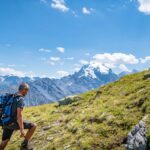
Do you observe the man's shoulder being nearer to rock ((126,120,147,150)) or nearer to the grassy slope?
the grassy slope

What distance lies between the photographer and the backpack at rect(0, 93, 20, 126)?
53.0ft

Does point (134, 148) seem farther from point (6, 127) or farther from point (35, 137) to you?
point (35, 137)

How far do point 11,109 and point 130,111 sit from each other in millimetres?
7528

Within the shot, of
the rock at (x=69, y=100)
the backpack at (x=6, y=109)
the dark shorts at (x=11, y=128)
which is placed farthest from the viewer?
the rock at (x=69, y=100)

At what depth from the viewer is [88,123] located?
20.2 meters

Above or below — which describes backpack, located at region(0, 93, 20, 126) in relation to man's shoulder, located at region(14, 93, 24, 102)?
below

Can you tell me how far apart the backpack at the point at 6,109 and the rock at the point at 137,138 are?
20.0 ft

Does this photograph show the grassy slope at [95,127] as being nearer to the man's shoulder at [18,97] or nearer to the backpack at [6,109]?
the backpack at [6,109]

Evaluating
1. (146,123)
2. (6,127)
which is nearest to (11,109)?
(6,127)

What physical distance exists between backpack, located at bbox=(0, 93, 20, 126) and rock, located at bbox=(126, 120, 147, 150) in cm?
610

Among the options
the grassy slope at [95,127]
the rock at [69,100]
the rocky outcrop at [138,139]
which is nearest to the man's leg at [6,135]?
the grassy slope at [95,127]

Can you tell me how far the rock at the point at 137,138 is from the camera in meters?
15.1

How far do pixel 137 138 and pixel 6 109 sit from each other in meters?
6.69

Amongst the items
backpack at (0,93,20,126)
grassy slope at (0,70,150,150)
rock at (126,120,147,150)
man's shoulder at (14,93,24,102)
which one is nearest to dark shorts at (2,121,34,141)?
backpack at (0,93,20,126)
